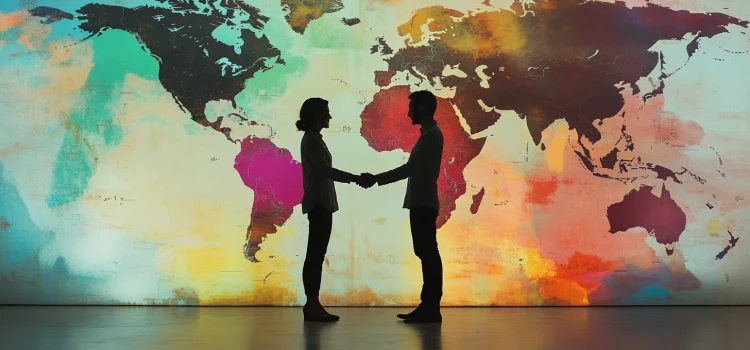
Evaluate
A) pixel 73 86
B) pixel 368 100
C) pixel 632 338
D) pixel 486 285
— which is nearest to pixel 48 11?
pixel 73 86

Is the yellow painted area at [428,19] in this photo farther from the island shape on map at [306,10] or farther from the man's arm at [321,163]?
the man's arm at [321,163]

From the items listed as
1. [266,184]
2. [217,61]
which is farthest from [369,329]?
[217,61]

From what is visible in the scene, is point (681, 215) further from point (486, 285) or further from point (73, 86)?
point (73, 86)

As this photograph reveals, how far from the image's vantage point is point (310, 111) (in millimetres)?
5535

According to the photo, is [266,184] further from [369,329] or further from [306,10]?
[369,329]

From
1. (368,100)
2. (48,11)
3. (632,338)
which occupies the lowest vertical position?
(632,338)

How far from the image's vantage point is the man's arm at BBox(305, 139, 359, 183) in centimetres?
543

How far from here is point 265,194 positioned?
665 cm

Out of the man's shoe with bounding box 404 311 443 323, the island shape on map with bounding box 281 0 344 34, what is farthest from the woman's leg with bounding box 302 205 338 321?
the island shape on map with bounding box 281 0 344 34

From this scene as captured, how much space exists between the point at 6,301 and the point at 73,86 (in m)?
1.62

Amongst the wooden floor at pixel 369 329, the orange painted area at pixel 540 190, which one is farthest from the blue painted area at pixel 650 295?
the orange painted area at pixel 540 190

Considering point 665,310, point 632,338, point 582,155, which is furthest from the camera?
point 582,155

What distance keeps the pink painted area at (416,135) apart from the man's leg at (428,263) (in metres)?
1.39

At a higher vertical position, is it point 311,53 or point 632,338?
point 311,53
